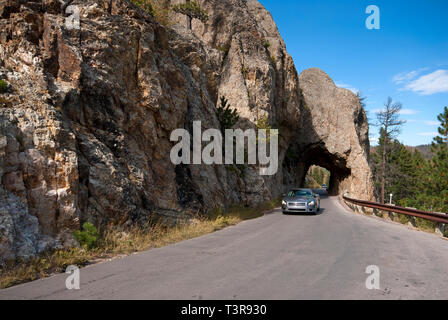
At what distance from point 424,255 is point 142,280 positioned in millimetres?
6399

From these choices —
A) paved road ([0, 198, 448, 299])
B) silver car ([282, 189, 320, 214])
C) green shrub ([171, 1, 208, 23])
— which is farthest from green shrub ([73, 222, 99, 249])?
green shrub ([171, 1, 208, 23])

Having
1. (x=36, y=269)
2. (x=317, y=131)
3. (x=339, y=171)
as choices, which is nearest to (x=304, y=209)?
(x=36, y=269)

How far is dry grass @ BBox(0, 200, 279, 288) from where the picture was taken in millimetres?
4953

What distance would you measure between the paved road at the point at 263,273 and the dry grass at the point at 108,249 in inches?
14.4

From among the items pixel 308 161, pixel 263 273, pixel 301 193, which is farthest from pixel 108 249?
pixel 308 161

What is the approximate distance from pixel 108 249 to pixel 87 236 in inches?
23.5

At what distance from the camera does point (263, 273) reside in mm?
5137

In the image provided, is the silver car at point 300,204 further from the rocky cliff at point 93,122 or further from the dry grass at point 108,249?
the dry grass at point 108,249

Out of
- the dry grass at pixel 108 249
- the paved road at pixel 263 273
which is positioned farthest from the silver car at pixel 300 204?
the paved road at pixel 263 273

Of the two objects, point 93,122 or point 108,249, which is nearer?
point 108,249

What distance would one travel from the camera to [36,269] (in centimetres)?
523

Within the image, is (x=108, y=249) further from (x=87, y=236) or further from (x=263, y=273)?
(x=263, y=273)

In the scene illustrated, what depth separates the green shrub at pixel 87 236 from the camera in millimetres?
6523

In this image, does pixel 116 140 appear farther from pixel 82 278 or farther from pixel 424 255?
pixel 424 255
